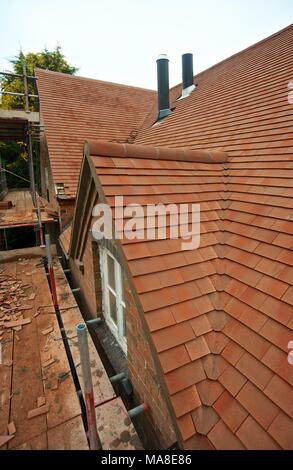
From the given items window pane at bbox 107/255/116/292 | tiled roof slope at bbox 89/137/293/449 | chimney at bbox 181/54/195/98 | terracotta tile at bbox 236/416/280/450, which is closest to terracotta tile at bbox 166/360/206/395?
tiled roof slope at bbox 89/137/293/449

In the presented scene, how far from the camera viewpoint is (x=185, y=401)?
1993 millimetres

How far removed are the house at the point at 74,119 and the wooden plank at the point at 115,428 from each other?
643 cm

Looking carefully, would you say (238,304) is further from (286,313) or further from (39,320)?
(39,320)

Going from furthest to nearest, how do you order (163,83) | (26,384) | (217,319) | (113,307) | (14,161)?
(14,161)
(163,83)
(113,307)
(26,384)
(217,319)

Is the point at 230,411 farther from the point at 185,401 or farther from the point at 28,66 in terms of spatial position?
the point at 28,66

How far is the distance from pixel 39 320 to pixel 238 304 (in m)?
3.73

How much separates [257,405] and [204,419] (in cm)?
44

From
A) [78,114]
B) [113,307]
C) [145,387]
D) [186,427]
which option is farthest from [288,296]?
[78,114]

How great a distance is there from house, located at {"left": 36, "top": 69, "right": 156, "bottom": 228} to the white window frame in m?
4.48

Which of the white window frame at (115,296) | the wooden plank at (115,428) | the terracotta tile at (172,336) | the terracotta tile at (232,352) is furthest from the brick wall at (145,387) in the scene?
the terracotta tile at (232,352)

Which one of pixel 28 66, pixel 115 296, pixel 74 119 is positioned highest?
pixel 28 66

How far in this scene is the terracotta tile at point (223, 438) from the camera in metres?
1.78
